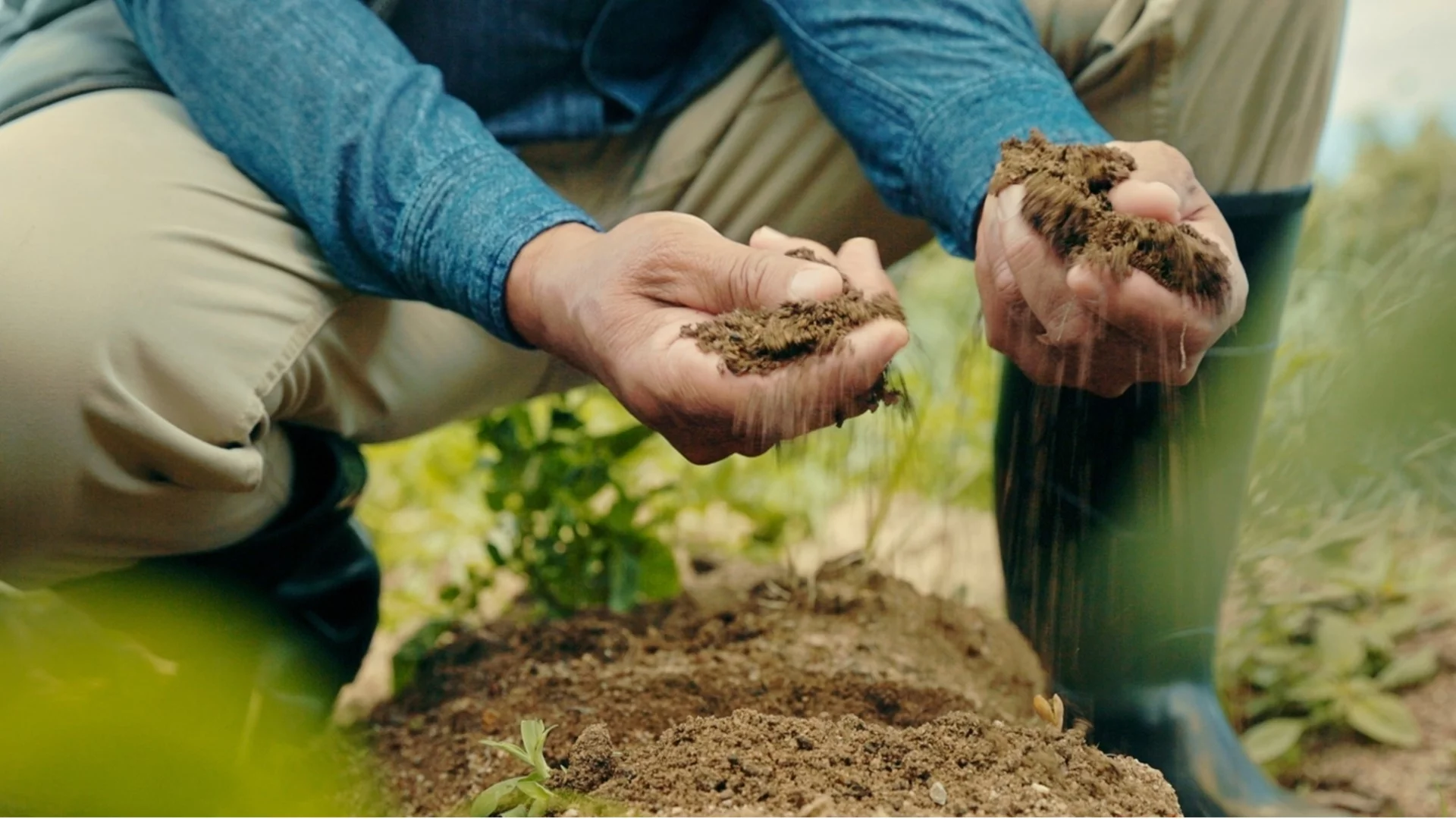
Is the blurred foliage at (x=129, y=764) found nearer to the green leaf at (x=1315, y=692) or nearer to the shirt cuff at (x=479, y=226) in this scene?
the shirt cuff at (x=479, y=226)

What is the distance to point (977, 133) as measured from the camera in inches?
49.4

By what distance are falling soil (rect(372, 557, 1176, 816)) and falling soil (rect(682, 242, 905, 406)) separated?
0.31 meters

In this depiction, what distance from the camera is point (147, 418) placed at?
1.24 meters

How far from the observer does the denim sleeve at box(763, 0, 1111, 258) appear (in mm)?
1247

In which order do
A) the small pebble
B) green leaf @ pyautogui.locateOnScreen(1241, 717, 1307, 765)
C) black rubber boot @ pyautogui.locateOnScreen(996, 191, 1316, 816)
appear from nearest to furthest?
the small pebble
black rubber boot @ pyautogui.locateOnScreen(996, 191, 1316, 816)
green leaf @ pyautogui.locateOnScreen(1241, 717, 1307, 765)

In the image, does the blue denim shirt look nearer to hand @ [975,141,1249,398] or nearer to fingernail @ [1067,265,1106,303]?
hand @ [975,141,1249,398]

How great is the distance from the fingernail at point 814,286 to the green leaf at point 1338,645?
1.30 metres

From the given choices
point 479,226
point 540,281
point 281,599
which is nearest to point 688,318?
point 540,281

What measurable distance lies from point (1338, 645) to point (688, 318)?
138 cm

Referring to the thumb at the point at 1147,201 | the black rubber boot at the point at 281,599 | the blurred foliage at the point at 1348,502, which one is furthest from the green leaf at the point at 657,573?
the thumb at the point at 1147,201

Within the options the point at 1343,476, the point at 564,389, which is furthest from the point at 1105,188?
the point at 564,389

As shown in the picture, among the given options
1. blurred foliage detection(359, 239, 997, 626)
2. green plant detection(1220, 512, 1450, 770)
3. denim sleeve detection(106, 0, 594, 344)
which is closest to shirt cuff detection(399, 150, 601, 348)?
denim sleeve detection(106, 0, 594, 344)

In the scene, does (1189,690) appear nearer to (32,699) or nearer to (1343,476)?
(1343,476)

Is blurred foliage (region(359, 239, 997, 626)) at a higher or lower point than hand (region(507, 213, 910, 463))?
lower
